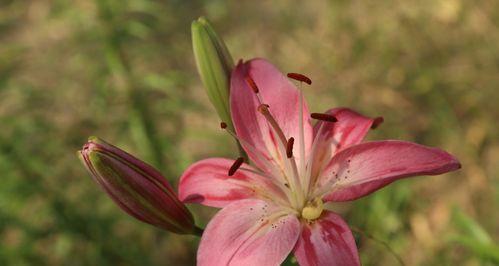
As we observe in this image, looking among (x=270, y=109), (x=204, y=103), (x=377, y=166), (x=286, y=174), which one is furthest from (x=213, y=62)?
(x=204, y=103)

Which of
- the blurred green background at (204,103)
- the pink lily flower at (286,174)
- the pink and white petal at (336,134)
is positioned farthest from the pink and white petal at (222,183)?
the blurred green background at (204,103)

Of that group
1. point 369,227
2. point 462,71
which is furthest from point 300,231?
point 462,71

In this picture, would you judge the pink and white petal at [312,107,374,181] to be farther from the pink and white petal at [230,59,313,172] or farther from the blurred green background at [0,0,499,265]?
the blurred green background at [0,0,499,265]

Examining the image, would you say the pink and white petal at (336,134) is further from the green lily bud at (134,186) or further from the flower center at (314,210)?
the green lily bud at (134,186)

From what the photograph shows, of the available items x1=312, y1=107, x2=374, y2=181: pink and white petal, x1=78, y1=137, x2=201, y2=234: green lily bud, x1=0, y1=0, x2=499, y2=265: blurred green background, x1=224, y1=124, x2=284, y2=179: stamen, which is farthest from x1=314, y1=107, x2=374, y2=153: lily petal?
x1=0, y1=0, x2=499, y2=265: blurred green background

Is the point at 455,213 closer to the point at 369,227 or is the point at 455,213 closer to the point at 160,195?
the point at 369,227

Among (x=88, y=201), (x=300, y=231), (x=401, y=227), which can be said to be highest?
(x=88, y=201)

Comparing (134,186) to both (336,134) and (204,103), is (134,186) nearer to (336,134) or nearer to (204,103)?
(336,134)
